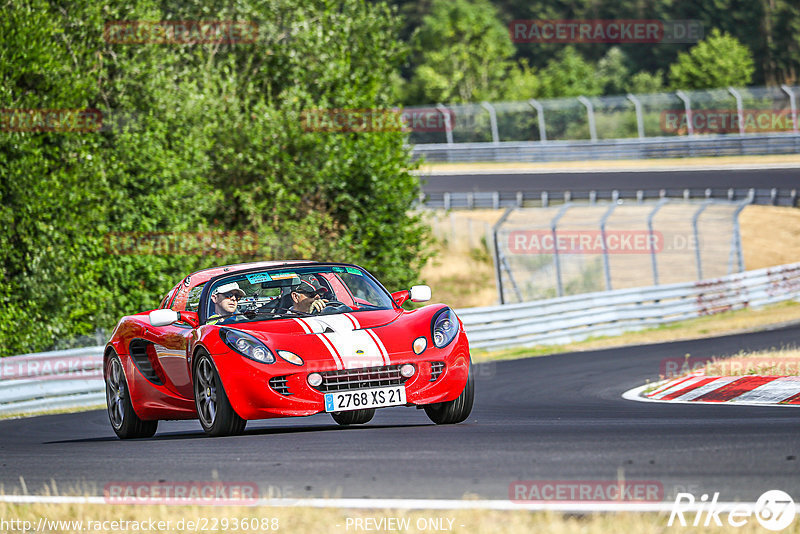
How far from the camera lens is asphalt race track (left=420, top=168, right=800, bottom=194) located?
1537 inches

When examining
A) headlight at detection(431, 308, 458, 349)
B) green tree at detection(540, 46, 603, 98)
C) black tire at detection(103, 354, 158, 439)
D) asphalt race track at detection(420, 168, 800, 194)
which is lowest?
asphalt race track at detection(420, 168, 800, 194)

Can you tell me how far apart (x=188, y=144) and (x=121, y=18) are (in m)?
3.06

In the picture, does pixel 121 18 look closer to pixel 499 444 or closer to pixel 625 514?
pixel 499 444


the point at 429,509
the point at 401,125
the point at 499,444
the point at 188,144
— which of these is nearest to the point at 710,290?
the point at 401,125

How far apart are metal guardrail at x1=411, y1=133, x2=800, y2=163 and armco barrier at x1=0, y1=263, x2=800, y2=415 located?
61.5ft

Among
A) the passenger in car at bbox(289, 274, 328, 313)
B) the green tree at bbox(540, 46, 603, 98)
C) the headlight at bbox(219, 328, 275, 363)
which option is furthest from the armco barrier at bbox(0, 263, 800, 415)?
the green tree at bbox(540, 46, 603, 98)

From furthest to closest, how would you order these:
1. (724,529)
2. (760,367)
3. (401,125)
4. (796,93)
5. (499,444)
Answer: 1. (796,93)
2. (401,125)
3. (760,367)
4. (499,444)
5. (724,529)

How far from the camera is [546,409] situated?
10.2 metres

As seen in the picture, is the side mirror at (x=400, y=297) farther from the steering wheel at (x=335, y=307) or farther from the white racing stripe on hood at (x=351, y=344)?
the white racing stripe on hood at (x=351, y=344)

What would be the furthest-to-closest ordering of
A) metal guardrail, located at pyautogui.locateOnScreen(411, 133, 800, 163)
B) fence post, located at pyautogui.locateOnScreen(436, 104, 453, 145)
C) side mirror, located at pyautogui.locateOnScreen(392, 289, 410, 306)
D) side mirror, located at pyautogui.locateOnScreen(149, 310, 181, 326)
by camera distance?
1. fence post, located at pyautogui.locateOnScreen(436, 104, 453, 145)
2. metal guardrail, located at pyautogui.locateOnScreen(411, 133, 800, 163)
3. side mirror, located at pyautogui.locateOnScreen(392, 289, 410, 306)
4. side mirror, located at pyautogui.locateOnScreen(149, 310, 181, 326)

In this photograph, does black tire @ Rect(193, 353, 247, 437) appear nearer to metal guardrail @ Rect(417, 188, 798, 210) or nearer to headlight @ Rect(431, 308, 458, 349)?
headlight @ Rect(431, 308, 458, 349)

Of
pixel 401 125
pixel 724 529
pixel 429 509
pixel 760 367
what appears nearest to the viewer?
pixel 724 529

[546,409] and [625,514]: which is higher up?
[625,514]

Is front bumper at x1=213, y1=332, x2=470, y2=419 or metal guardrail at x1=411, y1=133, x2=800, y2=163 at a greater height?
front bumper at x1=213, y1=332, x2=470, y2=419
